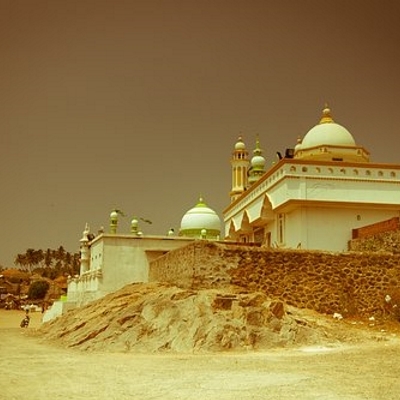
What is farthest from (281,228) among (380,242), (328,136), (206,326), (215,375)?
(215,375)

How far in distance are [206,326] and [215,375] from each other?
451cm

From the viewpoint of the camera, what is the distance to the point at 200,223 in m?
35.2

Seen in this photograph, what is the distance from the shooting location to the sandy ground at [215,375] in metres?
7.85

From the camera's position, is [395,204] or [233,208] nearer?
[395,204]

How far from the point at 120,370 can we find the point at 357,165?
67.0ft

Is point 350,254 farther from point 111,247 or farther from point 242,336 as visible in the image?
point 111,247

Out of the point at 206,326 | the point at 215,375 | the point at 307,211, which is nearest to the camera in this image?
the point at 215,375

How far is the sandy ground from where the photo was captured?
25.7 ft

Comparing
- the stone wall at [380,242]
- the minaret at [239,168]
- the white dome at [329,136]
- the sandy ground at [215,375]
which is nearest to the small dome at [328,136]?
the white dome at [329,136]

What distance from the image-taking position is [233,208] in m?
36.7

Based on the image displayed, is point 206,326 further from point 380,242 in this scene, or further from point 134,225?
point 134,225

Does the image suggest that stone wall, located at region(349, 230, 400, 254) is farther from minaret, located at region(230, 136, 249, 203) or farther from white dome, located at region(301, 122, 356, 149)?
minaret, located at region(230, 136, 249, 203)

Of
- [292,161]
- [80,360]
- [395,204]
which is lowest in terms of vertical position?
[80,360]

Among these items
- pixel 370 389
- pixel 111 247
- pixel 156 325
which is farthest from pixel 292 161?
pixel 370 389
